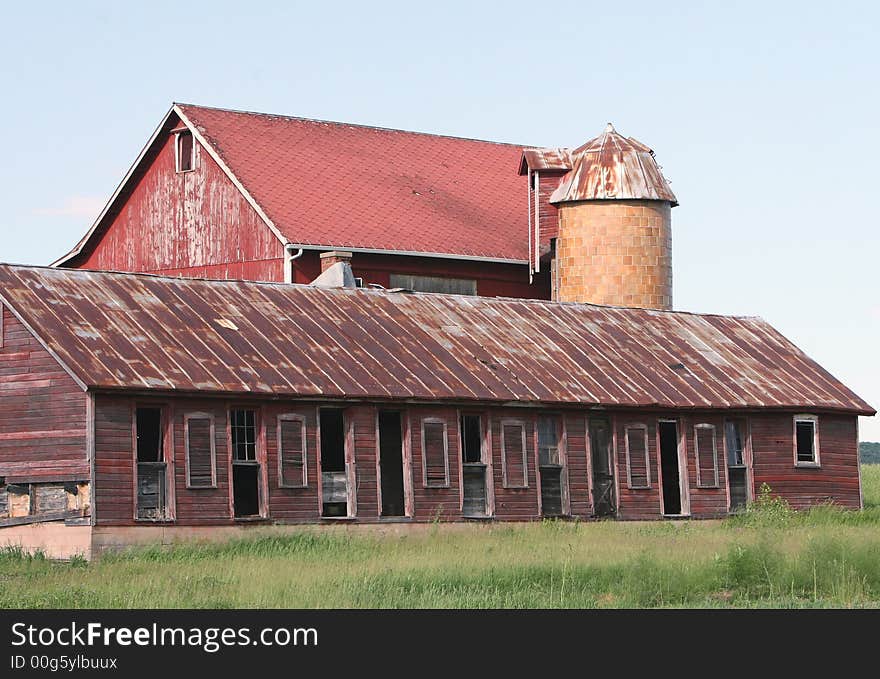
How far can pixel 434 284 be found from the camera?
1924 inches

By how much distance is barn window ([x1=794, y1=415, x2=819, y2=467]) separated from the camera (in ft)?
139

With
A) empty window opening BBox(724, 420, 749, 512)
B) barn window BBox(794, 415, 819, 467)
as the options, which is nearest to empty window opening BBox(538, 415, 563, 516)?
empty window opening BBox(724, 420, 749, 512)

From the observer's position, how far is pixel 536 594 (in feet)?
81.9

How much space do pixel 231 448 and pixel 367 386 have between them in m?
3.02

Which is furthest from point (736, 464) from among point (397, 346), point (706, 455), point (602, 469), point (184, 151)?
point (184, 151)

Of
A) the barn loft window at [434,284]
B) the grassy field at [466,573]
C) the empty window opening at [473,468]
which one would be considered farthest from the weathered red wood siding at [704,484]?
the barn loft window at [434,284]

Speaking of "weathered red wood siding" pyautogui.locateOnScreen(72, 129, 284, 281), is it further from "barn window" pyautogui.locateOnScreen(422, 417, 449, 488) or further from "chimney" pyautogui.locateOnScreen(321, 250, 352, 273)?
"barn window" pyautogui.locateOnScreen(422, 417, 449, 488)

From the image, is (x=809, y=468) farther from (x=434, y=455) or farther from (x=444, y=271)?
(x=444, y=271)

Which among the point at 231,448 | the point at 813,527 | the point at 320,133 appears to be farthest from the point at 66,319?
the point at 320,133

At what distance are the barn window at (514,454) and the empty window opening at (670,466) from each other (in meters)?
4.16

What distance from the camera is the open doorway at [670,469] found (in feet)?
132

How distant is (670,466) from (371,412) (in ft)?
27.0
